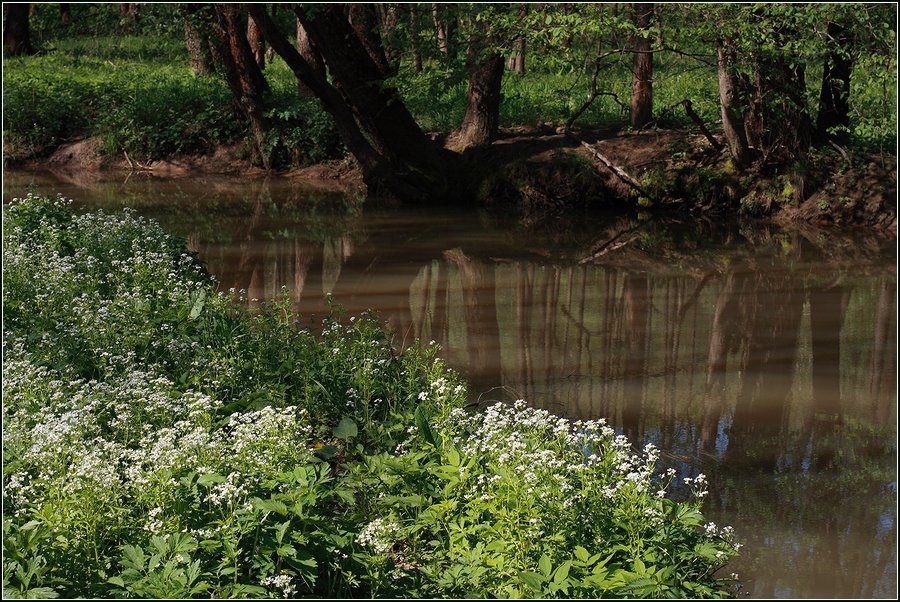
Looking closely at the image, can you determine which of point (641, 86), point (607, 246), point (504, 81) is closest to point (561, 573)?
point (607, 246)

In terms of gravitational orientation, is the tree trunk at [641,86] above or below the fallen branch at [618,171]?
above

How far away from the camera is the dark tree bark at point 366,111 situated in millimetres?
17359

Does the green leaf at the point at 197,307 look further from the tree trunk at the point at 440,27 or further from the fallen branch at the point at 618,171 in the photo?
the fallen branch at the point at 618,171

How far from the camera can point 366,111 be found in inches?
724

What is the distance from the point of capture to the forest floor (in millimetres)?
17000

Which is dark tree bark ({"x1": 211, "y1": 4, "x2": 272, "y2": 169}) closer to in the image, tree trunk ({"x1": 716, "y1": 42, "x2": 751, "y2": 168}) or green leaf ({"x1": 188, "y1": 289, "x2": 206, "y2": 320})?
tree trunk ({"x1": 716, "y1": 42, "x2": 751, "y2": 168})

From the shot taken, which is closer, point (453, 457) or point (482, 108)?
point (453, 457)

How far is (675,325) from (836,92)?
29.0 ft

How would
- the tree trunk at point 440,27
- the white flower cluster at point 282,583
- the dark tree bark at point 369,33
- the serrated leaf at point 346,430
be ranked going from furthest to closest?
1. the dark tree bark at point 369,33
2. the tree trunk at point 440,27
3. the serrated leaf at point 346,430
4. the white flower cluster at point 282,583

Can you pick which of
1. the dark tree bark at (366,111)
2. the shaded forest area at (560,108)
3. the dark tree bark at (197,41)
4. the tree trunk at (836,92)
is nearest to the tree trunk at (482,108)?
the shaded forest area at (560,108)

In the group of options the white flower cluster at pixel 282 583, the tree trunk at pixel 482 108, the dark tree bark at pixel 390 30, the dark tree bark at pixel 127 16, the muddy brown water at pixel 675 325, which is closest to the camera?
the white flower cluster at pixel 282 583

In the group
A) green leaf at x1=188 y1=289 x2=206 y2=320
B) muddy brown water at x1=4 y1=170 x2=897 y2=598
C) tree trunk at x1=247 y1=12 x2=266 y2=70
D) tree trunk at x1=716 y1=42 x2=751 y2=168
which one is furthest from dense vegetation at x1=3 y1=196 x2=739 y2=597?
tree trunk at x1=247 y1=12 x2=266 y2=70

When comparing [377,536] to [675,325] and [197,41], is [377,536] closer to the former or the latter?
[675,325]

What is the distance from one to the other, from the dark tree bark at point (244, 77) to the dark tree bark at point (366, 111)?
130 inches
